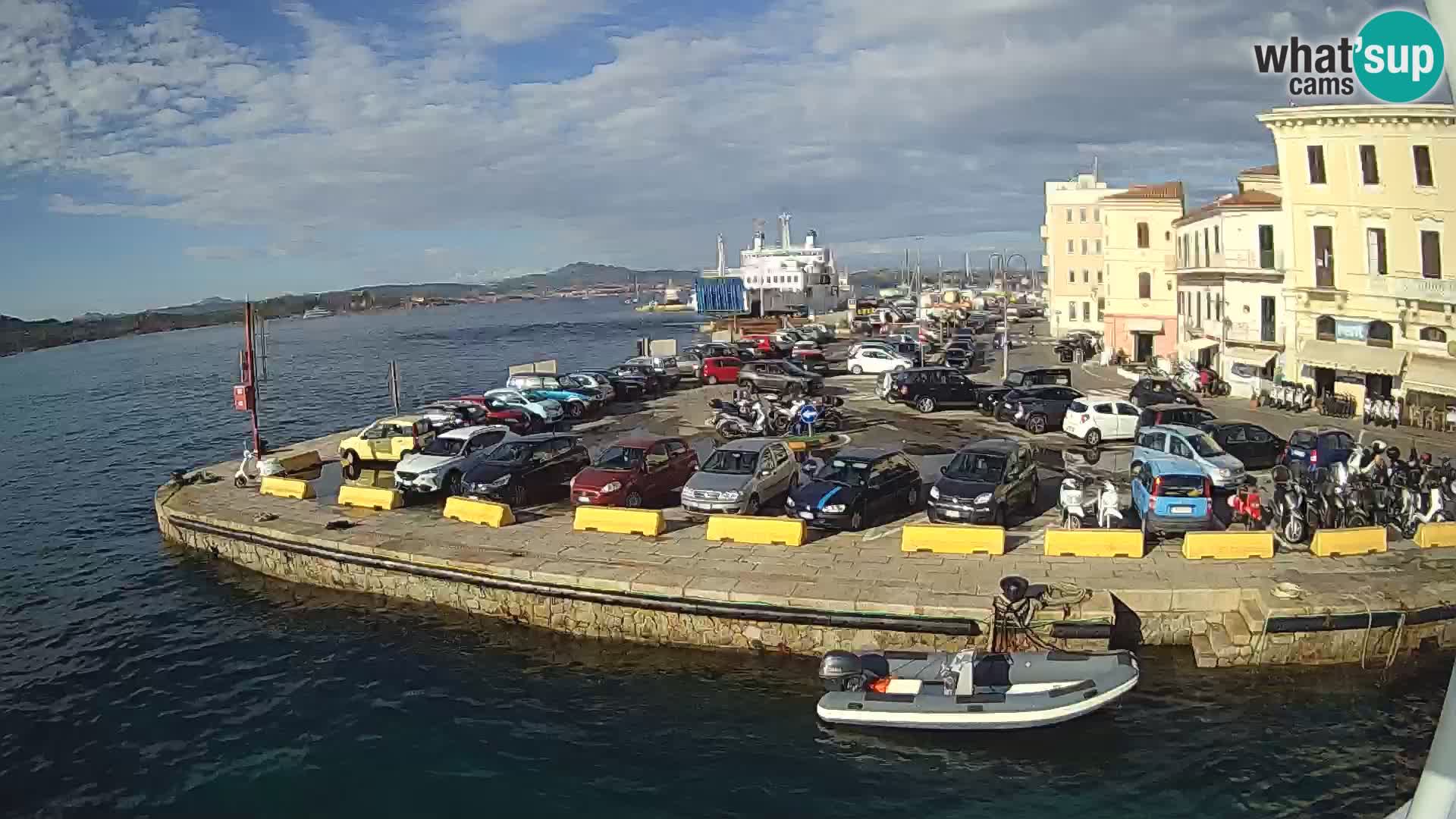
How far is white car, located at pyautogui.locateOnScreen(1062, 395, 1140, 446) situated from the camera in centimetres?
2980

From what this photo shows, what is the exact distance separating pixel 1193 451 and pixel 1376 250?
15000 millimetres

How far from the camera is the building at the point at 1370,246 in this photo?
3009cm

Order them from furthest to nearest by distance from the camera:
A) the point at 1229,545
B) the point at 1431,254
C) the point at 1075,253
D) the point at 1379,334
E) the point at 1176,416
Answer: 1. the point at 1075,253
2. the point at 1379,334
3. the point at 1431,254
4. the point at 1176,416
5. the point at 1229,545

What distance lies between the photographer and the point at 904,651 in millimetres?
15078

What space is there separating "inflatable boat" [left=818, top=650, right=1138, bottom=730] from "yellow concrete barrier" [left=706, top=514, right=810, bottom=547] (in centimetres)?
477

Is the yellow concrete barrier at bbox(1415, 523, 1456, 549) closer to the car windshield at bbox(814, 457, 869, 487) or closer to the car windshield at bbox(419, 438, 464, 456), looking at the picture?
the car windshield at bbox(814, 457, 869, 487)

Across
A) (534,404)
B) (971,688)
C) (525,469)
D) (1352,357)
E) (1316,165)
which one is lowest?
(971,688)

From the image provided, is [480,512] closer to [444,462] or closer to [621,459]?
[621,459]

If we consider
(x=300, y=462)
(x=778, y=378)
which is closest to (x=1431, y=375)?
(x=778, y=378)

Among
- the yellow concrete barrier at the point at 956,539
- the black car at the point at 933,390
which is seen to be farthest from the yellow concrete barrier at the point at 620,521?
the black car at the point at 933,390

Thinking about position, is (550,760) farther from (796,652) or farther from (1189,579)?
(1189,579)

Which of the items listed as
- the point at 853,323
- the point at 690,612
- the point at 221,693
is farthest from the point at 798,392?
the point at 853,323

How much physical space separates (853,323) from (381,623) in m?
79.2

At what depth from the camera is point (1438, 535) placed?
17891mm
